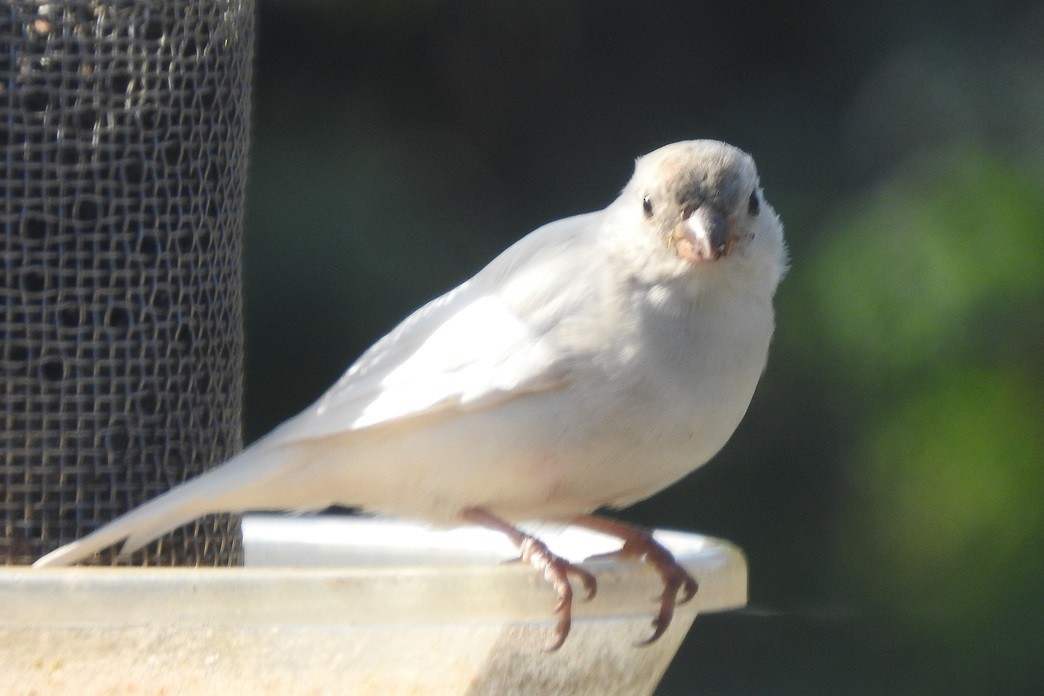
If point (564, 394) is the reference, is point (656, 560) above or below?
below

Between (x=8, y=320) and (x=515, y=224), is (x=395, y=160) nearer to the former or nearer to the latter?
(x=515, y=224)

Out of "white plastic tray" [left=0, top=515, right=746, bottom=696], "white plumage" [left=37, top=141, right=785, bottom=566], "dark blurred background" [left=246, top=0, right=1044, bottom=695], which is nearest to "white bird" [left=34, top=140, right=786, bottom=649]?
"white plumage" [left=37, top=141, right=785, bottom=566]

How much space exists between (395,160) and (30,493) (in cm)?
235

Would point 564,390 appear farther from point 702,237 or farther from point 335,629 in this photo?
point 335,629

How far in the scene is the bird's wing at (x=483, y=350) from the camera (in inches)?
95.3

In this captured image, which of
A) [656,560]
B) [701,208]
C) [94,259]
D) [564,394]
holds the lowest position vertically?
[656,560]

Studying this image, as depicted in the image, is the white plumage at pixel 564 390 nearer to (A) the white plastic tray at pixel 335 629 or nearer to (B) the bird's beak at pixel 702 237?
Answer: (B) the bird's beak at pixel 702 237

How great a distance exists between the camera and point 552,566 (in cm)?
218

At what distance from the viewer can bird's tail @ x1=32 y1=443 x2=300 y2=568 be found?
7.62ft

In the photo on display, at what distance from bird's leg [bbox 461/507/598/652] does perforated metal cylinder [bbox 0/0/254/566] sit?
0.55 m

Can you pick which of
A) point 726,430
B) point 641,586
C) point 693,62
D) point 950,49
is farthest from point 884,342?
point 641,586

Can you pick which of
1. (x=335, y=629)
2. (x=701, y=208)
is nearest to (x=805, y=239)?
(x=701, y=208)

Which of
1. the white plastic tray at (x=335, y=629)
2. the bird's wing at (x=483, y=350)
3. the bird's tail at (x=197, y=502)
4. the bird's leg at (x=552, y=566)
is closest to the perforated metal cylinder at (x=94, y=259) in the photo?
the bird's tail at (x=197, y=502)

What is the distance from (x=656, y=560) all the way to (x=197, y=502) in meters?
0.70
